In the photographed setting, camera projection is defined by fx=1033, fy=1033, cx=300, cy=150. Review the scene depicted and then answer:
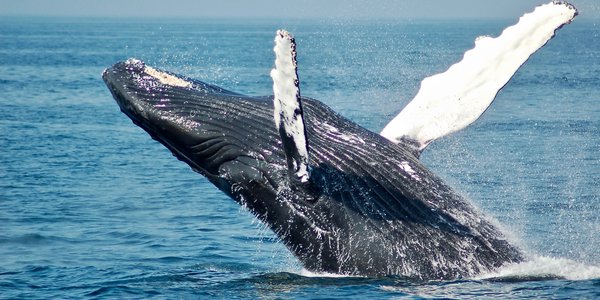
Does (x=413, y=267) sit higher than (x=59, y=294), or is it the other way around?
(x=413, y=267)

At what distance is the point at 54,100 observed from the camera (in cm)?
3350

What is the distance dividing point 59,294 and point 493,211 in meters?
6.67

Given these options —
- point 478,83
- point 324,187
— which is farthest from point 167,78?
point 478,83

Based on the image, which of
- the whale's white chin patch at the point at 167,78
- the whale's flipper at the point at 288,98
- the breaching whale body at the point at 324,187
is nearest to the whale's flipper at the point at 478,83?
the breaching whale body at the point at 324,187

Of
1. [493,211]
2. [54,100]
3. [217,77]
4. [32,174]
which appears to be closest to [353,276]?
[493,211]

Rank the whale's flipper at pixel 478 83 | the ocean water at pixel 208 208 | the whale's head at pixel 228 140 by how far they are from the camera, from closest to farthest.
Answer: the whale's head at pixel 228 140 → the whale's flipper at pixel 478 83 → the ocean water at pixel 208 208

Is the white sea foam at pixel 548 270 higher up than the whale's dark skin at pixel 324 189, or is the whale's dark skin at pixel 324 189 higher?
the whale's dark skin at pixel 324 189

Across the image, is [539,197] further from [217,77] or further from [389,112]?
[217,77]

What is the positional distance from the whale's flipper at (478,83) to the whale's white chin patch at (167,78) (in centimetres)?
179

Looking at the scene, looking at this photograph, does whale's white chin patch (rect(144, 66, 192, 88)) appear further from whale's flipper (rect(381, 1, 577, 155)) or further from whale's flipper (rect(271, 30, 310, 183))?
whale's flipper (rect(381, 1, 577, 155))

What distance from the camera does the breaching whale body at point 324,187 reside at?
26.2ft

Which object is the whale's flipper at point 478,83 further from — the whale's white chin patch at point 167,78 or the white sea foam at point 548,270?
the whale's white chin patch at point 167,78

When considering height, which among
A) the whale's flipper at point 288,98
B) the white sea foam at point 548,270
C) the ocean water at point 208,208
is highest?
the whale's flipper at point 288,98

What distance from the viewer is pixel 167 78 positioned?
8.39 metres
